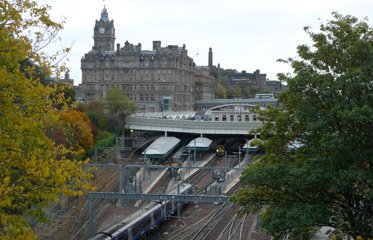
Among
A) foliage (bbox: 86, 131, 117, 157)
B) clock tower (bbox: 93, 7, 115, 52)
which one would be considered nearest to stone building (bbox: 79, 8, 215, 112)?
clock tower (bbox: 93, 7, 115, 52)

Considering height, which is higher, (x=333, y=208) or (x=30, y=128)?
(x=30, y=128)

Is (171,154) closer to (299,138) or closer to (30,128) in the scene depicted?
(299,138)

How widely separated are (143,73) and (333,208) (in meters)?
83.4

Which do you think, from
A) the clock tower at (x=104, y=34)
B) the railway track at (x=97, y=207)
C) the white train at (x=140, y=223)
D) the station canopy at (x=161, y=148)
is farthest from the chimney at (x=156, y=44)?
the white train at (x=140, y=223)

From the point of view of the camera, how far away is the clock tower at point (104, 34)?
10981 cm

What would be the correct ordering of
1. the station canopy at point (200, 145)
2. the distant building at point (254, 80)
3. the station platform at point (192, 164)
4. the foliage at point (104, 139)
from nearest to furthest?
the station platform at point (192, 164) < the foliage at point (104, 139) < the station canopy at point (200, 145) < the distant building at point (254, 80)

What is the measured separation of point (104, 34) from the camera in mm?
110000

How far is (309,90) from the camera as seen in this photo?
13484 millimetres

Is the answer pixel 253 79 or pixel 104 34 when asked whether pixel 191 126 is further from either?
pixel 253 79

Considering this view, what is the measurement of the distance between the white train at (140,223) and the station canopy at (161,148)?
678 inches

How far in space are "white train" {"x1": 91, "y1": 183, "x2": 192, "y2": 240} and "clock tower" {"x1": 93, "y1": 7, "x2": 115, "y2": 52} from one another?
78357 mm

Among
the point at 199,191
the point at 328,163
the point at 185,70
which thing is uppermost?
the point at 185,70

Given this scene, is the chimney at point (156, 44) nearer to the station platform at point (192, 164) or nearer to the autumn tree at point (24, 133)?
the station platform at point (192, 164)

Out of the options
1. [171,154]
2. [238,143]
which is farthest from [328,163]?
[238,143]
